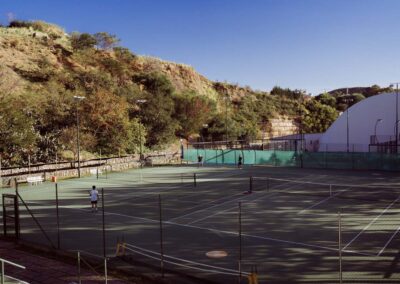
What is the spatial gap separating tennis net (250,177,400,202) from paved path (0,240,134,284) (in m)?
19.8

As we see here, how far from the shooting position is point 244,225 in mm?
21719

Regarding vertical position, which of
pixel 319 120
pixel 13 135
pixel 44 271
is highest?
→ pixel 319 120

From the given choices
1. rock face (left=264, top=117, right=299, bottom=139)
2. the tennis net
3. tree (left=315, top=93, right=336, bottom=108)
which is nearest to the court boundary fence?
the tennis net

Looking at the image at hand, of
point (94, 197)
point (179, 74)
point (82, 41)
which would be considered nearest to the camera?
point (94, 197)

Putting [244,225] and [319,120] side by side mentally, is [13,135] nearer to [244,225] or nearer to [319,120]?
[244,225]

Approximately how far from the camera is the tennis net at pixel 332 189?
29906 mm

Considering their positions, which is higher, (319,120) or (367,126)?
(319,120)

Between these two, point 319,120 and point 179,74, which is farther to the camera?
point 179,74

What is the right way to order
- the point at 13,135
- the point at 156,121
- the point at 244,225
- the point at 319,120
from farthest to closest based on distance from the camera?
the point at 319,120
the point at 156,121
the point at 13,135
the point at 244,225

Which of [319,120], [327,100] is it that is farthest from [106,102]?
[327,100]

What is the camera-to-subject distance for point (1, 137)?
44.9 metres

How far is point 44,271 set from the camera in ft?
50.5

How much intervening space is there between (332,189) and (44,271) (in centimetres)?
2483

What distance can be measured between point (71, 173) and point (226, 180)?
62.3ft
